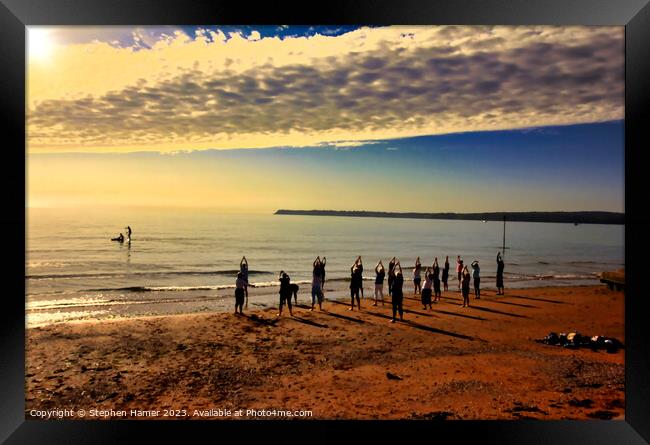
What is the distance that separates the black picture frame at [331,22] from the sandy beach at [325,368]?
0.29m

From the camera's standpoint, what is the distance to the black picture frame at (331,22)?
6359mm

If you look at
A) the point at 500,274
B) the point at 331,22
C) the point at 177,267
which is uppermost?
the point at 331,22

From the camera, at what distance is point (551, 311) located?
13.8 metres

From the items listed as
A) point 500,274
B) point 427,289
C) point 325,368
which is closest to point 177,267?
point 427,289

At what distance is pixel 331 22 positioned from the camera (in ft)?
21.6

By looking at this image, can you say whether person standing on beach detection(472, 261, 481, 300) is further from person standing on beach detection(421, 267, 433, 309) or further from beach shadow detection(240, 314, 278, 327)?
beach shadow detection(240, 314, 278, 327)

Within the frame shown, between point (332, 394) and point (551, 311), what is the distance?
10.3 metres

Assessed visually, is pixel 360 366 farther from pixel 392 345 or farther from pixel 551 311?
pixel 551 311

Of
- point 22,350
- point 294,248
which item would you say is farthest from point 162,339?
point 294,248

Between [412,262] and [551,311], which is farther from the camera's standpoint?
[412,262]

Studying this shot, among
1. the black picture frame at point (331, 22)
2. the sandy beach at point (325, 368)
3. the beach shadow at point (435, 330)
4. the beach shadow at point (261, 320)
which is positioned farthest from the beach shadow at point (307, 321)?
the black picture frame at point (331, 22)

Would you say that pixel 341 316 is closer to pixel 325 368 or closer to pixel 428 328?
pixel 428 328

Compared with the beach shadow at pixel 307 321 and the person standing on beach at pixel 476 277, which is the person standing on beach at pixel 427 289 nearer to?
the person standing on beach at pixel 476 277

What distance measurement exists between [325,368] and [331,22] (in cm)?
667
